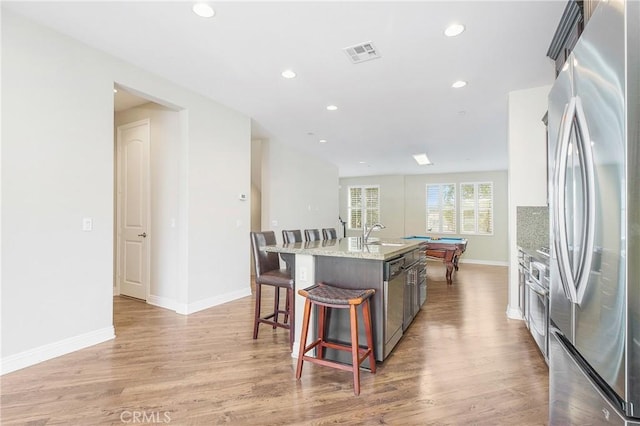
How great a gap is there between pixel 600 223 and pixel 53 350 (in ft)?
12.2

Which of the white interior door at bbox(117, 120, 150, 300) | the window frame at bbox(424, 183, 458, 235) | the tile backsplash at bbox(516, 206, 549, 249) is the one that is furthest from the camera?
the window frame at bbox(424, 183, 458, 235)

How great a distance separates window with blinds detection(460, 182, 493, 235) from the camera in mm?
9172

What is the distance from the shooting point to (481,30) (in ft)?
8.35

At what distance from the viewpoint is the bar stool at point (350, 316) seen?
7.22 feet

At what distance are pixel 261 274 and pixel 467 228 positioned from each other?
8.00 metres

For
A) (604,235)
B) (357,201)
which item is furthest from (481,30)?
(357,201)

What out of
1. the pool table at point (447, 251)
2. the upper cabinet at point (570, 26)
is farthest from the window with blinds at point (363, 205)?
the upper cabinet at point (570, 26)

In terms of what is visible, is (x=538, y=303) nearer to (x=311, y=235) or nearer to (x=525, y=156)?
(x=525, y=156)

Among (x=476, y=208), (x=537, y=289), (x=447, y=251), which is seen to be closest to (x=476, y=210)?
(x=476, y=208)

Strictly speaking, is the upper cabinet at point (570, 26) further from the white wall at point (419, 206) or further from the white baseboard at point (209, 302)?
the white wall at point (419, 206)

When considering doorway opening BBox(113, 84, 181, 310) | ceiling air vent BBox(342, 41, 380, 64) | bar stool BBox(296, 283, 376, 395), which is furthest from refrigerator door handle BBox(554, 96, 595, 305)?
doorway opening BBox(113, 84, 181, 310)

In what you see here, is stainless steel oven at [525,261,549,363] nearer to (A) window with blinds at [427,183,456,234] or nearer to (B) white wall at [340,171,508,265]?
(B) white wall at [340,171,508,265]

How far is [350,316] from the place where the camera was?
229cm

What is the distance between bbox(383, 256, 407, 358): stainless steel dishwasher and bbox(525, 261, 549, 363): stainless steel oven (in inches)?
42.2
